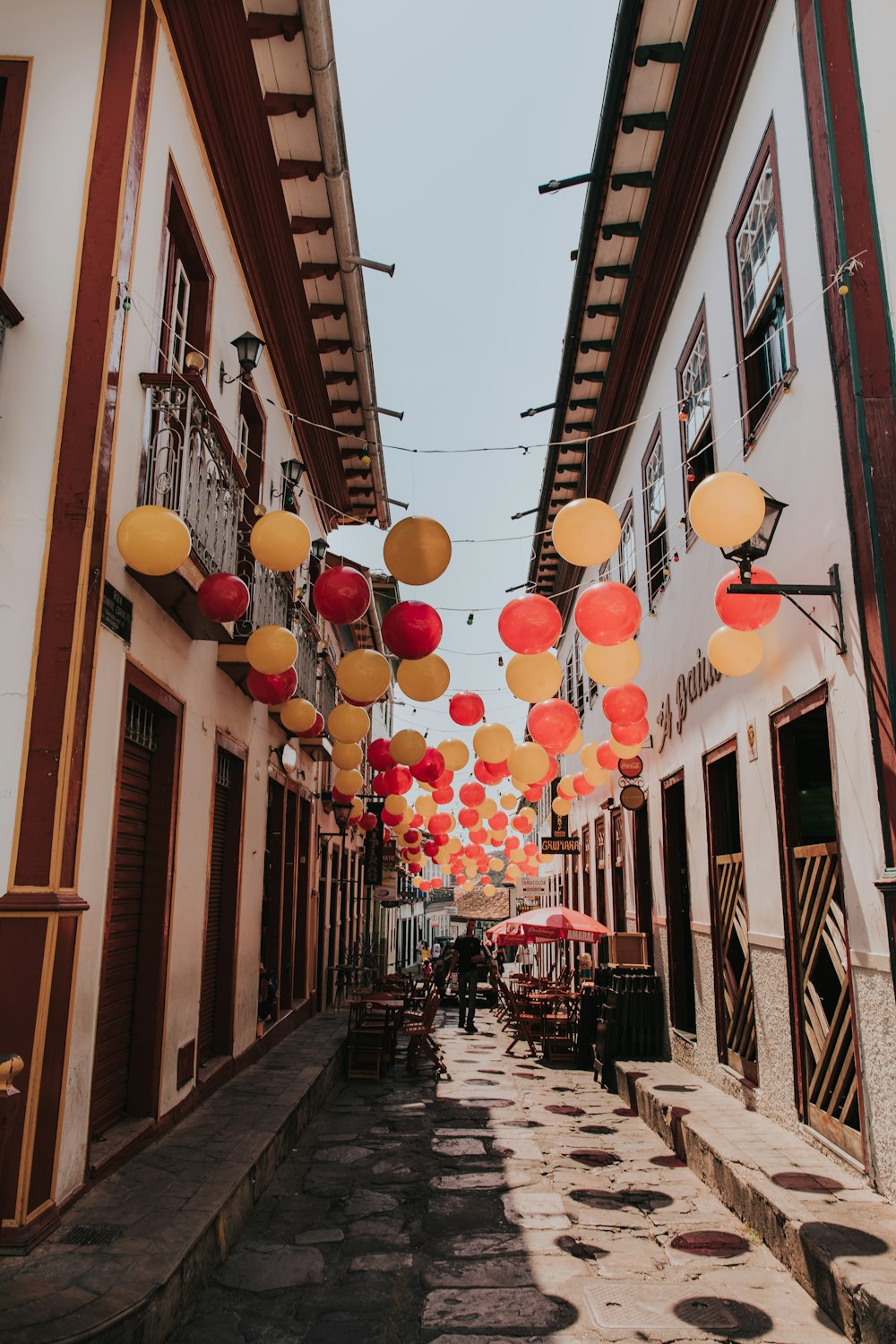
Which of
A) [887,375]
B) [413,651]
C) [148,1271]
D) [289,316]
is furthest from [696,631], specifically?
[148,1271]

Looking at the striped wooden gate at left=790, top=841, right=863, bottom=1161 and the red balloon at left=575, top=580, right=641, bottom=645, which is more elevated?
the red balloon at left=575, top=580, right=641, bottom=645

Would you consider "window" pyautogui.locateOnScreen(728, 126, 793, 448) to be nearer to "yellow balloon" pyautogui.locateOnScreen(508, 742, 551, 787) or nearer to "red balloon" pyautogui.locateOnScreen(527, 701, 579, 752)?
"red balloon" pyautogui.locateOnScreen(527, 701, 579, 752)

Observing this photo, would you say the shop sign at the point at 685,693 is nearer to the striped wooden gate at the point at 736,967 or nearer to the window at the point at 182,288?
the striped wooden gate at the point at 736,967

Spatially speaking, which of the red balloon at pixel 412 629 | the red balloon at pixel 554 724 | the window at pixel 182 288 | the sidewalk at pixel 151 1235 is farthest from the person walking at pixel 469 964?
the window at pixel 182 288

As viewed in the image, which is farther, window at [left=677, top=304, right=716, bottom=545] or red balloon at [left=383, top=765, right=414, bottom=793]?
red balloon at [left=383, top=765, right=414, bottom=793]

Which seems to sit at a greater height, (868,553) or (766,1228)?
(868,553)

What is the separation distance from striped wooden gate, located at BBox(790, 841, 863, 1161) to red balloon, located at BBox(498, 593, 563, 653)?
241cm

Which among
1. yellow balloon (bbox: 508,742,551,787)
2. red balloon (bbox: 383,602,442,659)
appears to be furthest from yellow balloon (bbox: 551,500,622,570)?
yellow balloon (bbox: 508,742,551,787)

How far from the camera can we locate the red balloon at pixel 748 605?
6.02 meters

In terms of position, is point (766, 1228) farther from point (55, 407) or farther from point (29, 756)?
point (55, 407)

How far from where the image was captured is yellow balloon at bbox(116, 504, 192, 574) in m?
5.31

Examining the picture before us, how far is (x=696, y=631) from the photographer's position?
9430 millimetres

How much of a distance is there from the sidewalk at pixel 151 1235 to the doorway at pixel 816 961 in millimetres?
3649

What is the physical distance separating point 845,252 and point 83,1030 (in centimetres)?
619
